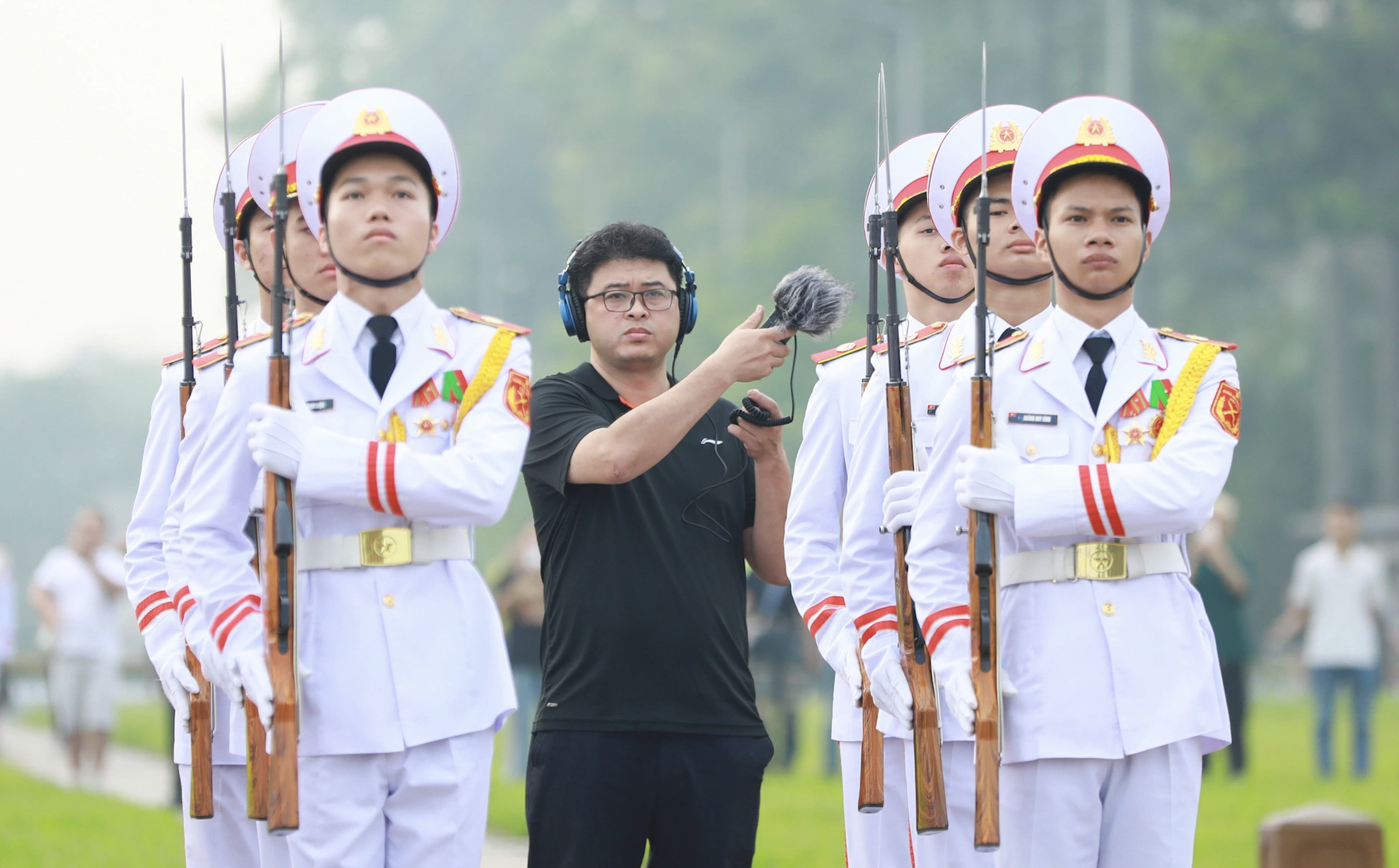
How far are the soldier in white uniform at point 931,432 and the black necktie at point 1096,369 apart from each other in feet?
0.70

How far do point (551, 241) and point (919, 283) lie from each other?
56.1 meters

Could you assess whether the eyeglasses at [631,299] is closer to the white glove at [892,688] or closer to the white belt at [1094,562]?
the white glove at [892,688]

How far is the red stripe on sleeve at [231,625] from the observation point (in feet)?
15.6

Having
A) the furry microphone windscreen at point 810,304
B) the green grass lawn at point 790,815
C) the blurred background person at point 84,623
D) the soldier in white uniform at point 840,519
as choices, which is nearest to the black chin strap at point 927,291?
the soldier in white uniform at point 840,519

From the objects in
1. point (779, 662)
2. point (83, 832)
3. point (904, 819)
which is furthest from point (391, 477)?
point (779, 662)

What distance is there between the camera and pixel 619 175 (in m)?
54.9

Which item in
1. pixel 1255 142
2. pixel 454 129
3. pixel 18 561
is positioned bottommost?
pixel 18 561

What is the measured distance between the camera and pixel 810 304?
5.50 m

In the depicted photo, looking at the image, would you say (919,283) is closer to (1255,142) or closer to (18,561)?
(1255,142)

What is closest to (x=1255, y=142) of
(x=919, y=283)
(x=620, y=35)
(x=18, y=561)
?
(x=620, y=35)

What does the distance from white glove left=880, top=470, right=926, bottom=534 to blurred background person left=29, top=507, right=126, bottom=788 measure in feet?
41.5

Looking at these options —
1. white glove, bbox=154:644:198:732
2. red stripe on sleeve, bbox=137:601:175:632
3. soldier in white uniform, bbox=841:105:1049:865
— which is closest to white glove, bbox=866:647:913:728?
soldier in white uniform, bbox=841:105:1049:865

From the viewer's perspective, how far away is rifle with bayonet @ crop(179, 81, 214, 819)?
5.43 m

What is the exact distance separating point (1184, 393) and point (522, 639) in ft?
34.3
